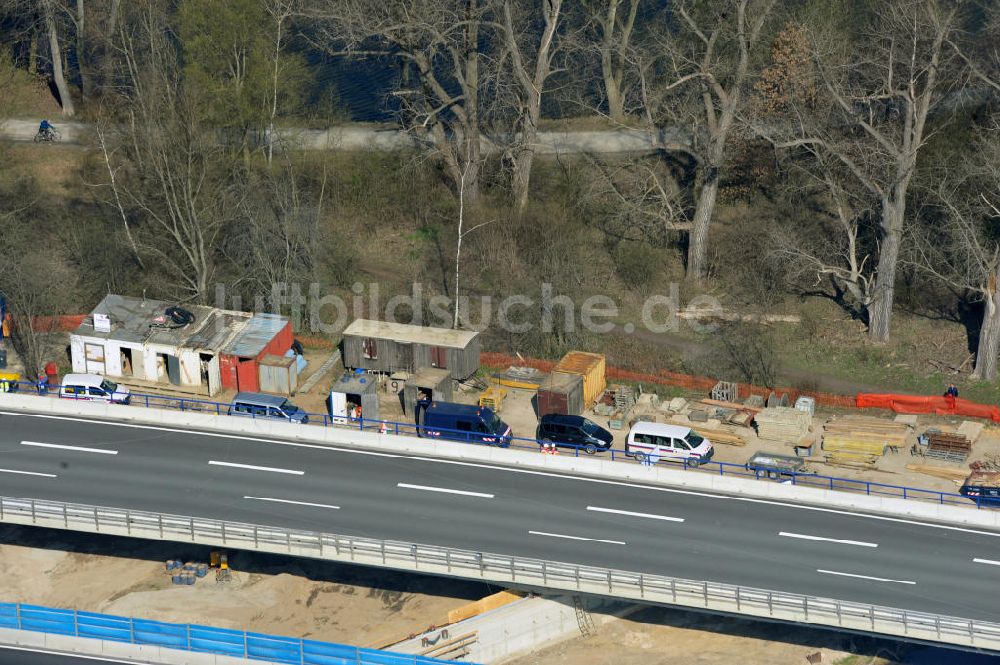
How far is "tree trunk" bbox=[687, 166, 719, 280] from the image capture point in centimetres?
7475

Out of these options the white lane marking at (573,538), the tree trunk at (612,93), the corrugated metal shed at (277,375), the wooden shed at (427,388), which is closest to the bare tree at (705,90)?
the tree trunk at (612,93)

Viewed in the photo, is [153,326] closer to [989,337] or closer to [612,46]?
[612,46]

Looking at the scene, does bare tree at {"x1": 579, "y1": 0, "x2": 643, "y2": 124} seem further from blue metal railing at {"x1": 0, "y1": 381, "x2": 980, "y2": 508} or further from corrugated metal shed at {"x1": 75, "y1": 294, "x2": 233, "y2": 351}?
blue metal railing at {"x1": 0, "y1": 381, "x2": 980, "y2": 508}

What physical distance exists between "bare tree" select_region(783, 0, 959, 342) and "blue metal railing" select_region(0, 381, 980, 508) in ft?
46.9

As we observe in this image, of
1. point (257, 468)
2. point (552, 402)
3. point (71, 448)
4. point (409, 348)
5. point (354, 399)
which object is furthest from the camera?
point (409, 348)

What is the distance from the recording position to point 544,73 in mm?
78500

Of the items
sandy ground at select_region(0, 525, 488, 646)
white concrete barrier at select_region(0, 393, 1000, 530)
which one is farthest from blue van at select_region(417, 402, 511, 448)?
sandy ground at select_region(0, 525, 488, 646)

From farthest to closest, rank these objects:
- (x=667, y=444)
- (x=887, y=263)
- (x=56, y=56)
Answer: (x=56, y=56) < (x=887, y=263) < (x=667, y=444)

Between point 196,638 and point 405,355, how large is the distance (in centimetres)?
2322

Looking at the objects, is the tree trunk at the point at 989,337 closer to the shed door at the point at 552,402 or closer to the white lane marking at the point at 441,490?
the shed door at the point at 552,402

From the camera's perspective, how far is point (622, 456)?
198ft

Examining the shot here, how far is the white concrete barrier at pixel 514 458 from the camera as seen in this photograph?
52625 mm

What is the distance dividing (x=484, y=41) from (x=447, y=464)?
51.9m

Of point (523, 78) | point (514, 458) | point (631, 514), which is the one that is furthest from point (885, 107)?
point (631, 514)
